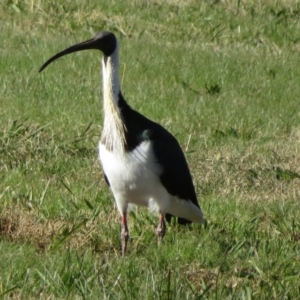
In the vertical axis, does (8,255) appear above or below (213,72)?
above

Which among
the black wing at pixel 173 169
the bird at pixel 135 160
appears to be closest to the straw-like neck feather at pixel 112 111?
the bird at pixel 135 160

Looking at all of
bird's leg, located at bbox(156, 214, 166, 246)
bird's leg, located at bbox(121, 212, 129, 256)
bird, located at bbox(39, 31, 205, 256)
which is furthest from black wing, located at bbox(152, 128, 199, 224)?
bird's leg, located at bbox(121, 212, 129, 256)

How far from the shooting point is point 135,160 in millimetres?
6414

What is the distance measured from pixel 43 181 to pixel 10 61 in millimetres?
3446

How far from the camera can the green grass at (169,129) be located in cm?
557

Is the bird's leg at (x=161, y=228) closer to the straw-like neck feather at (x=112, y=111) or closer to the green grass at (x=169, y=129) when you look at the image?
the green grass at (x=169, y=129)

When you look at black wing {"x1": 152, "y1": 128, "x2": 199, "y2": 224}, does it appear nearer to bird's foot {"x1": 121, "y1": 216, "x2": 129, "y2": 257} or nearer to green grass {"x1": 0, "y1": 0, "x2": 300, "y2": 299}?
green grass {"x1": 0, "y1": 0, "x2": 300, "y2": 299}

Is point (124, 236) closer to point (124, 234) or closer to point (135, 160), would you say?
point (124, 234)

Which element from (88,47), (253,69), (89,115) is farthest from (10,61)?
(88,47)

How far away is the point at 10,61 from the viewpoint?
1064 cm

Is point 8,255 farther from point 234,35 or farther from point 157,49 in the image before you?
point 234,35

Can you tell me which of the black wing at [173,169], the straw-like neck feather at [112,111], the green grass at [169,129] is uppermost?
the straw-like neck feather at [112,111]

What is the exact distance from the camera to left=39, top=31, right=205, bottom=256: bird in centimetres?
641

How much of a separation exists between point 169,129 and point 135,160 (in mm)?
2806
